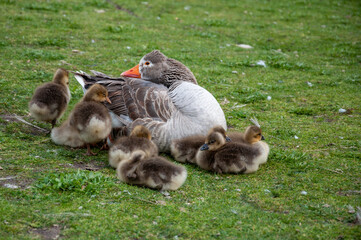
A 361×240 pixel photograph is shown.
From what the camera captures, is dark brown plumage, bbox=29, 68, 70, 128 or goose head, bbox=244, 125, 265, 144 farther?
dark brown plumage, bbox=29, 68, 70, 128

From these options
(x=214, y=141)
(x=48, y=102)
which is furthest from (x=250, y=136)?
(x=48, y=102)

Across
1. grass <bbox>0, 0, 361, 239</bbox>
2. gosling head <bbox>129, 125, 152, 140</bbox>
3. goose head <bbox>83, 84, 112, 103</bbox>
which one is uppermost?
goose head <bbox>83, 84, 112, 103</bbox>

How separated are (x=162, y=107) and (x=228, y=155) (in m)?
1.43

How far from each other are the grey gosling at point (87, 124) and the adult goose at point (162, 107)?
0.46 meters

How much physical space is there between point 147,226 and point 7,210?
150 centimetres

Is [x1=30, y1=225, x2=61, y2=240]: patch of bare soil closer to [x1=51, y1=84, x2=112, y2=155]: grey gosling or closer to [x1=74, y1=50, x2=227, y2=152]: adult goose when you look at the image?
[x1=51, y1=84, x2=112, y2=155]: grey gosling

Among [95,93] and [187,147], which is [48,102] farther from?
[187,147]

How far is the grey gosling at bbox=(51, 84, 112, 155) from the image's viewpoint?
20.5ft

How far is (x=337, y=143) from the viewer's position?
25.0 feet

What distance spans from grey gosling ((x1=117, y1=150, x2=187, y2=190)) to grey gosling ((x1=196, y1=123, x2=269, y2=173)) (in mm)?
829

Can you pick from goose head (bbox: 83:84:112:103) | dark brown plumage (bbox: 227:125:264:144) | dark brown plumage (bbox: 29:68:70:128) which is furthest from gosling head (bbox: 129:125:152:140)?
dark brown plumage (bbox: 29:68:70:128)

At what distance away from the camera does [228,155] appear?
242 inches

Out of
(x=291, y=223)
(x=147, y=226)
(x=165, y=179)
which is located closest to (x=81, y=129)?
(x=165, y=179)

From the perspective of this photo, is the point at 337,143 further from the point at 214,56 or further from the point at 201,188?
the point at 214,56
